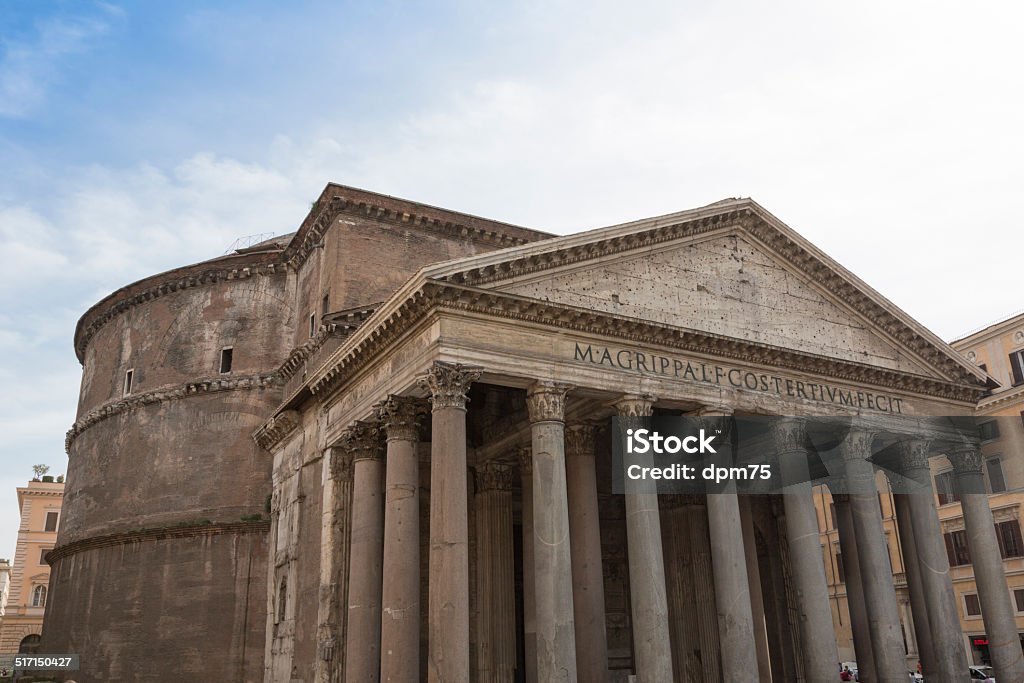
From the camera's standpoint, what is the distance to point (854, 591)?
703 inches

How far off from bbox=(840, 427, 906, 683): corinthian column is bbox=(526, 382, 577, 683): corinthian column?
20.1 ft

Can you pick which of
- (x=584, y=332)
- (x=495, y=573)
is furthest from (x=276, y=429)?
(x=584, y=332)

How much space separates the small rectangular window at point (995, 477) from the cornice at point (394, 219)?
15.7 meters

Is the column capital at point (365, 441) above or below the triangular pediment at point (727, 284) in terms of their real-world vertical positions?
below

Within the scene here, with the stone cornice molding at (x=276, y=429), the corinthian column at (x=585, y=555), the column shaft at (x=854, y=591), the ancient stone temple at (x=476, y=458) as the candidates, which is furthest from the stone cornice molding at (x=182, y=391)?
the column shaft at (x=854, y=591)

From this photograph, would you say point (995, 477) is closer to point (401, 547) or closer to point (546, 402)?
point (546, 402)

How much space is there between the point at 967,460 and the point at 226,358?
17.0 m

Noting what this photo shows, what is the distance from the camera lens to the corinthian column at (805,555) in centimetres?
1327

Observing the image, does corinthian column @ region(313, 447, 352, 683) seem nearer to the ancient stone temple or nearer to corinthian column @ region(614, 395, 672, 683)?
the ancient stone temple

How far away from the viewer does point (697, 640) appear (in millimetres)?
17828

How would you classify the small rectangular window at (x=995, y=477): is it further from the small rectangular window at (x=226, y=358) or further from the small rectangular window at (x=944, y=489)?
the small rectangular window at (x=226, y=358)

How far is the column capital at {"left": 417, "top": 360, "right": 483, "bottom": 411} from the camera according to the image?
11.5 m

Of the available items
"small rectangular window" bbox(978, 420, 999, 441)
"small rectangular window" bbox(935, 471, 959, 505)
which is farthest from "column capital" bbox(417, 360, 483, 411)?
"small rectangular window" bbox(978, 420, 999, 441)

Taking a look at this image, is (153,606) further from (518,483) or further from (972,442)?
(972,442)
